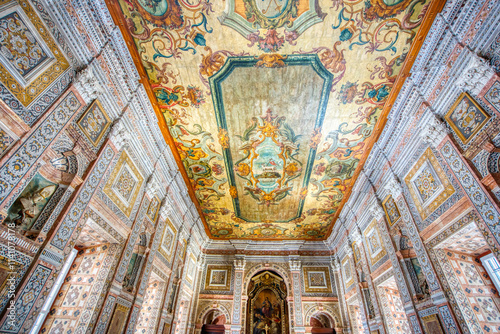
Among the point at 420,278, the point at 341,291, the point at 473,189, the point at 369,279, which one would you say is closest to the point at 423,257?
the point at 420,278

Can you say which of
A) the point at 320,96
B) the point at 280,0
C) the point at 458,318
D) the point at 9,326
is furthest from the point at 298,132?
the point at 9,326

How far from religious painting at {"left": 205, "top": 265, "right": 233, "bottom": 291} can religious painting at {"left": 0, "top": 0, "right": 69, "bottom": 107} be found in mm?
10793

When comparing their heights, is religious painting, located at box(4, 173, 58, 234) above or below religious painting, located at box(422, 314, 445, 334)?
above

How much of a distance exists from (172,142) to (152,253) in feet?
10.3

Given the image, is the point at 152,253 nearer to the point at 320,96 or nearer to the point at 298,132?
the point at 298,132

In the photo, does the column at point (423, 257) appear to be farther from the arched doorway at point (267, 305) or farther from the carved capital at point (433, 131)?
the arched doorway at point (267, 305)

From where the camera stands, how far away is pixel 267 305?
43.4ft

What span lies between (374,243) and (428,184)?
3286 mm

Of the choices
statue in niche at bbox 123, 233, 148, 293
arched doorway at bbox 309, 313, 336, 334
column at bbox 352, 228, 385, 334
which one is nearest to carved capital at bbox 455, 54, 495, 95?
column at bbox 352, 228, 385, 334

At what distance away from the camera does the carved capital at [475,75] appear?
12.5ft

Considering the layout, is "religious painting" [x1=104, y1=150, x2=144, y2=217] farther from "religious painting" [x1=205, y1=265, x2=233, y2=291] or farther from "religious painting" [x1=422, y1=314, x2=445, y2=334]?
"religious painting" [x1=205, y1=265, x2=233, y2=291]

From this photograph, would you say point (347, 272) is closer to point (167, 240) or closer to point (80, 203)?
point (167, 240)

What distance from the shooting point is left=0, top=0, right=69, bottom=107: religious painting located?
124 inches

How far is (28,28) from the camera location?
344 cm
